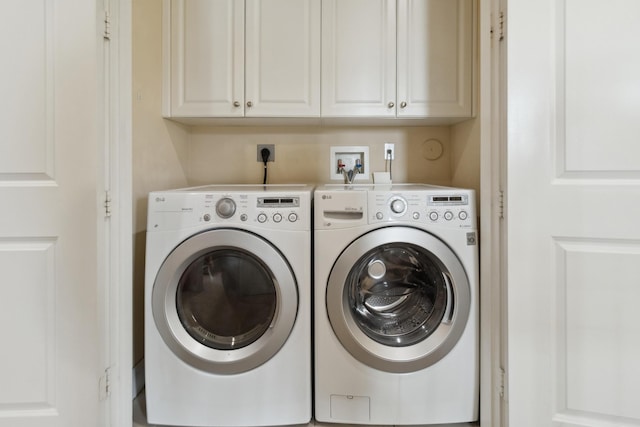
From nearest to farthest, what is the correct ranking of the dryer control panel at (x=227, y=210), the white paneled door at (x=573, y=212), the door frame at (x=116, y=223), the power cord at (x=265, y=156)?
the white paneled door at (x=573, y=212)
the door frame at (x=116, y=223)
the dryer control panel at (x=227, y=210)
the power cord at (x=265, y=156)

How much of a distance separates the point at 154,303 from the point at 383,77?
4.60 ft

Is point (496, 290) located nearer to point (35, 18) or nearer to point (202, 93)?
point (202, 93)

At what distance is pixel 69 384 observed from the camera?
3.60 feet

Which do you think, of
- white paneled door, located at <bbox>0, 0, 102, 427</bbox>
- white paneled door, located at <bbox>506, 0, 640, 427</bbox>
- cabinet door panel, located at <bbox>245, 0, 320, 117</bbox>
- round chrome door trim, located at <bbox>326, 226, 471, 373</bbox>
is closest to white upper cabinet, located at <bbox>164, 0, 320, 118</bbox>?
cabinet door panel, located at <bbox>245, 0, 320, 117</bbox>

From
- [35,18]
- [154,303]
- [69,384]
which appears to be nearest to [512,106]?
[154,303]

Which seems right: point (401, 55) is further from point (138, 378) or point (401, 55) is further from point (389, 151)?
point (138, 378)

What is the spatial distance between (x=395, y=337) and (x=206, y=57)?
1.51 m

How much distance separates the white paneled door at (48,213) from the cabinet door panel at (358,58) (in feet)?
3.17

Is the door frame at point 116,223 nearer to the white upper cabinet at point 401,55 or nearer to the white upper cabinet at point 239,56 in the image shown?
the white upper cabinet at point 239,56

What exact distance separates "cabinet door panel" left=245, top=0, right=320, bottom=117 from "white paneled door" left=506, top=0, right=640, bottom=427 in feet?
2.86

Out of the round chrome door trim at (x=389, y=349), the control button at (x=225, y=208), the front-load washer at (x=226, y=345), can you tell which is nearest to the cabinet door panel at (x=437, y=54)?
the round chrome door trim at (x=389, y=349)

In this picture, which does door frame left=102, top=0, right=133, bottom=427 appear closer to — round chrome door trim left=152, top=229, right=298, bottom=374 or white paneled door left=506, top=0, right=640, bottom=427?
round chrome door trim left=152, top=229, right=298, bottom=374

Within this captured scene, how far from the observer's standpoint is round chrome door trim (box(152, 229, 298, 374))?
1.25 m

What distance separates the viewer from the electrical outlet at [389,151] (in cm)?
198
